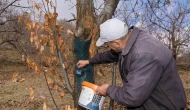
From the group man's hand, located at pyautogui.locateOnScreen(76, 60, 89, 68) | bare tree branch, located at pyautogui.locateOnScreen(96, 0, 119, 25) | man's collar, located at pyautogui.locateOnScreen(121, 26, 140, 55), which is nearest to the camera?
man's collar, located at pyautogui.locateOnScreen(121, 26, 140, 55)

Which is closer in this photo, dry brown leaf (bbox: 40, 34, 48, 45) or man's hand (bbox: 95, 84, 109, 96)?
man's hand (bbox: 95, 84, 109, 96)

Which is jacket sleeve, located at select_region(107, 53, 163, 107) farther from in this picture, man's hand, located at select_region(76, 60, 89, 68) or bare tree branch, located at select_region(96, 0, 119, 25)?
bare tree branch, located at select_region(96, 0, 119, 25)

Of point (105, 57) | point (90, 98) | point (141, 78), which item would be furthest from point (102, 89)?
point (105, 57)

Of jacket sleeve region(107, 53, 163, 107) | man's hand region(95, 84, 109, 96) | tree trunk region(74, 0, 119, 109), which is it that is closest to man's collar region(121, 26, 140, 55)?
jacket sleeve region(107, 53, 163, 107)

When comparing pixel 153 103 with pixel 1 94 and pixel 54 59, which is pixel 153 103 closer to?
pixel 54 59

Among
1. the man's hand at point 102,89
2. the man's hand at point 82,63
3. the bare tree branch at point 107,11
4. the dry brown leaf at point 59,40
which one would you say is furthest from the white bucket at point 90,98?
the bare tree branch at point 107,11

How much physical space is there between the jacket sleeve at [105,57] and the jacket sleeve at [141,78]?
2.84 ft

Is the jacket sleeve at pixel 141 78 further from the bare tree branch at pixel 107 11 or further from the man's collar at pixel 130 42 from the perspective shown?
the bare tree branch at pixel 107 11

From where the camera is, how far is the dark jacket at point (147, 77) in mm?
2180

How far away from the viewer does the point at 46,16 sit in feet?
8.53

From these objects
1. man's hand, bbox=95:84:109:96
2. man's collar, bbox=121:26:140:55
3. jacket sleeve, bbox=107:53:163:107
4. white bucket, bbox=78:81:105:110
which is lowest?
white bucket, bbox=78:81:105:110

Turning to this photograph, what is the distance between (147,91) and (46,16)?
129 cm

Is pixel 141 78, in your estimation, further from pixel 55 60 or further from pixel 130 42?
pixel 55 60

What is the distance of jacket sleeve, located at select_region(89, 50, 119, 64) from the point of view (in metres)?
3.07
